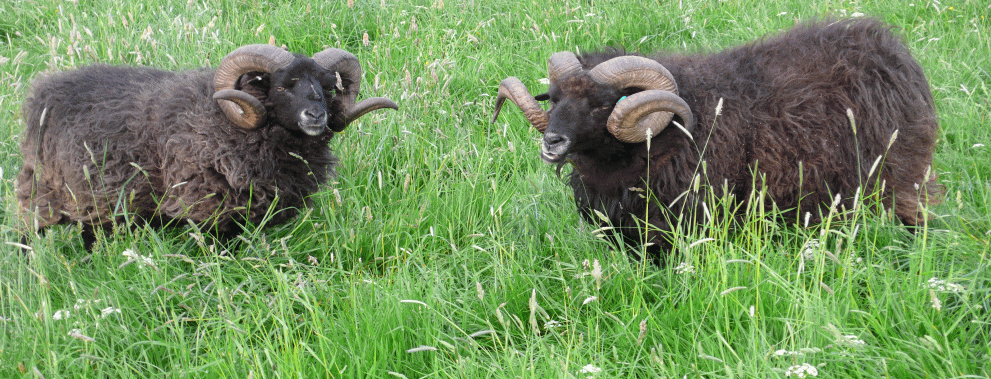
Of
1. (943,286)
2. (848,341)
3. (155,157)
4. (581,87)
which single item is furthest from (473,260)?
(155,157)

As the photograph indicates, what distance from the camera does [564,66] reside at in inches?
165

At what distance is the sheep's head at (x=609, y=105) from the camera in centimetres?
392

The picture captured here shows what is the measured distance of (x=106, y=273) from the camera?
3865mm

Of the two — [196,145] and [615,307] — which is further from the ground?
[196,145]

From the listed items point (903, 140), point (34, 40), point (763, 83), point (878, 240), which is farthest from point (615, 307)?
point (34, 40)

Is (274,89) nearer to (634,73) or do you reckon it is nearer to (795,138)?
(634,73)

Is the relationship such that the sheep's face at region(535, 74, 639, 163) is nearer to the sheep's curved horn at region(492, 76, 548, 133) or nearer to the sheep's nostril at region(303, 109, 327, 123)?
the sheep's curved horn at region(492, 76, 548, 133)

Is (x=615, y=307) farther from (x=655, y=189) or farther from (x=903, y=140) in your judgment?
(x=903, y=140)

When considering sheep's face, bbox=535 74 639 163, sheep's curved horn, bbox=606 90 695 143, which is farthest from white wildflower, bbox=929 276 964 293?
sheep's face, bbox=535 74 639 163

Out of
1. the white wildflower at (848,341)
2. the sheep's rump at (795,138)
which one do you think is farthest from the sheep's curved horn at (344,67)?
the white wildflower at (848,341)

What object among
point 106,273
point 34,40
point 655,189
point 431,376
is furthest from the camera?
point 34,40

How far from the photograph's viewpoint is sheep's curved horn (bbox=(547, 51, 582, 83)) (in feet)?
13.7

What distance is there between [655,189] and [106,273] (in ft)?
9.94

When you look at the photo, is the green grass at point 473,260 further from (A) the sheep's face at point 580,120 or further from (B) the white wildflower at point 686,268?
(A) the sheep's face at point 580,120
